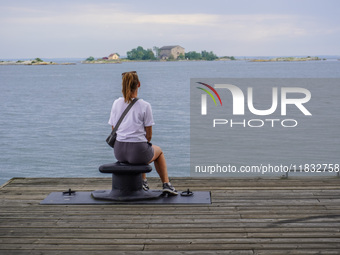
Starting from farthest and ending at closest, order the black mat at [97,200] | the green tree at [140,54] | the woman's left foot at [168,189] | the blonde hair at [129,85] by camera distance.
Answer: the green tree at [140,54]
the woman's left foot at [168,189]
the black mat at [97,200]
the blonde hair at [129,85]

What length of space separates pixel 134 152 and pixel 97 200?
2.17 feet

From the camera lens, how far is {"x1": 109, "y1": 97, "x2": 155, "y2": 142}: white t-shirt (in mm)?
5793

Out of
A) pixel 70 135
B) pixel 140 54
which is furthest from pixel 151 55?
pixel 70 135

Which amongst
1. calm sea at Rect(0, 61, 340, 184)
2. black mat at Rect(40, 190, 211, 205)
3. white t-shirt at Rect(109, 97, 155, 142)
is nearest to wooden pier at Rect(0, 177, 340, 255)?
black mat at Rect(40, 190, 211, 205)

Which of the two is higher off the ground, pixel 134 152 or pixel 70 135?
pixel 134 152

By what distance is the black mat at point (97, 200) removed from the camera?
5.89 meters

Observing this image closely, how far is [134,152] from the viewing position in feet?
19.0

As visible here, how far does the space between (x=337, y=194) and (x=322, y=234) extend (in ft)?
4.77

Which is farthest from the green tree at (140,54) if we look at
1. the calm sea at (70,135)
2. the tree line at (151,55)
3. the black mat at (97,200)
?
the black mat at (97,200)

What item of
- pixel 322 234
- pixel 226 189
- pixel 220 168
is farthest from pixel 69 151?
pixel 322 234

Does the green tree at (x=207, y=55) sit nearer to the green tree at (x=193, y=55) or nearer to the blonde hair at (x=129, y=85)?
the green tree at (x=193, y=55)

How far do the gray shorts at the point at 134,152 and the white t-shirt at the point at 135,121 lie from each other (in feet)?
0.17

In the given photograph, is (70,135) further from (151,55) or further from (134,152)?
(151,55)

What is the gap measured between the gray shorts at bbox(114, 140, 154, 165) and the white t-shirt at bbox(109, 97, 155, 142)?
0.05 meters
